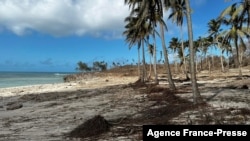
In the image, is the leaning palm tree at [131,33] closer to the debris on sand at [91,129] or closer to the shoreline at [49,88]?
the shoreline at [49,88]

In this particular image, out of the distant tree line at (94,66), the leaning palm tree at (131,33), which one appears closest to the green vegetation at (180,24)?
the leaning palm tree at (131,33)

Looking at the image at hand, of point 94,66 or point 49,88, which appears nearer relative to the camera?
point 49,88

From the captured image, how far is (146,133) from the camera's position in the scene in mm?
6258

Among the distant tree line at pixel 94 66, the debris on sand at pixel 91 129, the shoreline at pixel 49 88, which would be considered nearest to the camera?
the debris on sand at pixel 91 129

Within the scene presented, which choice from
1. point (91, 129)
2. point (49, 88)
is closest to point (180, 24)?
point (49, 88)

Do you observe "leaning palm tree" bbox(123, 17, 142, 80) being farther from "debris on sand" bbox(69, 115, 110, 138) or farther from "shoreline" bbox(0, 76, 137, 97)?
"debris on sand" bbox(69, 115, 110, 138)

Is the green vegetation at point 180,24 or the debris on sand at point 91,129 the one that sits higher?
the green vegetation at point 180,24

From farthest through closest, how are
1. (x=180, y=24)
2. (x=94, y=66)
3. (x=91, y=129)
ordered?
(x=94, y=66)
(x=180, y=24)
(x=91, y=129)

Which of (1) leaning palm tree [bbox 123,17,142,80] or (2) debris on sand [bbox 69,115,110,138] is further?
(1) leaning palm tree [bbox 123,17,142,80]

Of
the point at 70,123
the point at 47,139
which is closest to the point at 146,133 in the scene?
the point at 47,139

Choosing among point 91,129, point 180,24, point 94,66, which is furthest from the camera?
point 94,66

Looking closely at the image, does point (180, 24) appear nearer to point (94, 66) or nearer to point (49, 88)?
point (49, 88)

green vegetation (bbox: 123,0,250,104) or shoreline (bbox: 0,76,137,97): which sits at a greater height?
green vegetation (bbox: 123,0,250,104)

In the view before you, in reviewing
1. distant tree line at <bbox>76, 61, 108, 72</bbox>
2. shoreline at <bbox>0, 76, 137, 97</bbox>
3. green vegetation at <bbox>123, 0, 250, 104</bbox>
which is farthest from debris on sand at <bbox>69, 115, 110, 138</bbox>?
distant tree line at <bbox>76, 61, 108, 72</bbox>
